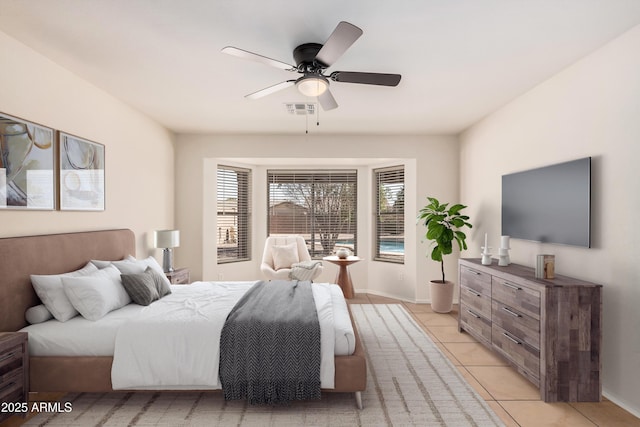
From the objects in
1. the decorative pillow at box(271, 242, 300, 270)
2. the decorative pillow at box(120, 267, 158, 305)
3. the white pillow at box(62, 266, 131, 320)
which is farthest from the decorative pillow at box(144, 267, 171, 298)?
the decorative pillow at box(271, 242, 300, 270)

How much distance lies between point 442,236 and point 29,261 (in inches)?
170

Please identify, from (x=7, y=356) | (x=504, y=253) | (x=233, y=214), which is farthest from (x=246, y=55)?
(x=233, y=214)

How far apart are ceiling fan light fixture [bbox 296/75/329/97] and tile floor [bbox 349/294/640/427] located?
8.67ft

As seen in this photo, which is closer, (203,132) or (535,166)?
(535,166)

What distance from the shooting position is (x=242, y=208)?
6.41 m

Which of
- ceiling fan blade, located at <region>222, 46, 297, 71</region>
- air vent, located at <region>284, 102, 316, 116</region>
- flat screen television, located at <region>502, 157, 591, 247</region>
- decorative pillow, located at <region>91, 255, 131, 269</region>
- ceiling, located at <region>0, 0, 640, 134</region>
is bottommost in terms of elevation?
decorative pillow, located at <region>91, 255, 131, 269</region>

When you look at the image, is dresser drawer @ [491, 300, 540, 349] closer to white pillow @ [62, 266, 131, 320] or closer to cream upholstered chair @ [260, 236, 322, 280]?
cream upholstered chair @ [260, 236, 322, 280]

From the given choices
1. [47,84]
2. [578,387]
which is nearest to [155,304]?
[47,84]

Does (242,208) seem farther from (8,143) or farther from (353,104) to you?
(8,143)

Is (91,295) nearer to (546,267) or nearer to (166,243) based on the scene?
(166,243)

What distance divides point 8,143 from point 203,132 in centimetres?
302

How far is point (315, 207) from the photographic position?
6.57 m

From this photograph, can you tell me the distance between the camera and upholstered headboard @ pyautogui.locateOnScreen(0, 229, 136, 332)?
8.01 feet

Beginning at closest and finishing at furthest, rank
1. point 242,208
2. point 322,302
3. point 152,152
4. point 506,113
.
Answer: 1. point 322,302
2. point 506,113
3. point 152,152
4. point 242,208
